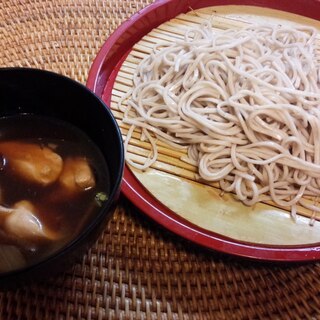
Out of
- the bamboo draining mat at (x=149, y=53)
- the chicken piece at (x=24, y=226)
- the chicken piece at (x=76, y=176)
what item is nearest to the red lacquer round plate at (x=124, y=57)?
the bamboo draining mat at (x=149, y=53)

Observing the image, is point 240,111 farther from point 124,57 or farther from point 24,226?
point 24,226

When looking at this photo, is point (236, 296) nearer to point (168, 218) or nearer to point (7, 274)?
point (168, 218)

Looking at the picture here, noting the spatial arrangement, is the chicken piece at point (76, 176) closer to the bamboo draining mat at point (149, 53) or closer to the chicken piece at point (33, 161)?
the chicken piece at point (33, 161)

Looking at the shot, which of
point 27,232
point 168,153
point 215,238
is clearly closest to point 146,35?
point 168,153

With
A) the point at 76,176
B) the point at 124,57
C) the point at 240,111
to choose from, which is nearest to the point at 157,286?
the point at 76,176

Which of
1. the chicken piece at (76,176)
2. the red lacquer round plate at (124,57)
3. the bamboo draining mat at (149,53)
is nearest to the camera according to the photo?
the chicken piece at (76,176)

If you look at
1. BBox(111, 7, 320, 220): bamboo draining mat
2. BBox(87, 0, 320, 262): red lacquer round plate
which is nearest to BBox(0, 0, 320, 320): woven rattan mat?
BBox(87, 0, 320, 262): red lacquer round plate

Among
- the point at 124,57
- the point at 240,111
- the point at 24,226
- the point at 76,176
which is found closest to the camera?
the point at 24,226
